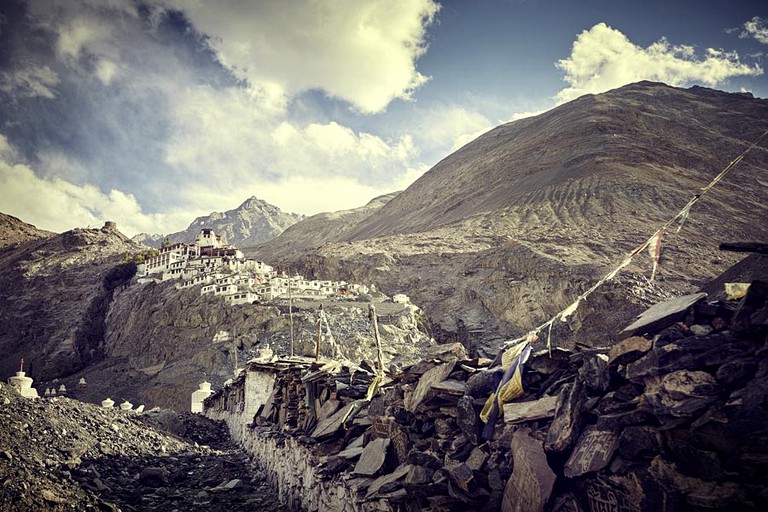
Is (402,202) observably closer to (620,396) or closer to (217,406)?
(217,406)

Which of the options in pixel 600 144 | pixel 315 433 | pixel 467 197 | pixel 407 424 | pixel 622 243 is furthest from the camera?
pixel 467 197

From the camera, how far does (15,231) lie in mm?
126938

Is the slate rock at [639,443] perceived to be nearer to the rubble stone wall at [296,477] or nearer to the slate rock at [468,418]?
the slate rock at [468,418]

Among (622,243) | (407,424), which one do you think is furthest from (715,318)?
(622,243)

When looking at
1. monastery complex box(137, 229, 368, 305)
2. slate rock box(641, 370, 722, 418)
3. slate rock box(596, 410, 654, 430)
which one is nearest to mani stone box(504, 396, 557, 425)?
slate rock box(596, 410, 654, 430)

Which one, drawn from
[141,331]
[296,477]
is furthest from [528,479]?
[141,331]

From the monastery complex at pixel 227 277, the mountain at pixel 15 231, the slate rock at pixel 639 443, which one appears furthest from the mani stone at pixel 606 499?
the mountain at pixel 15 231

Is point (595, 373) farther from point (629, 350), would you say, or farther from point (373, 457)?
point (373, 457)

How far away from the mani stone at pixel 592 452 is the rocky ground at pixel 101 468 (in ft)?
20.7

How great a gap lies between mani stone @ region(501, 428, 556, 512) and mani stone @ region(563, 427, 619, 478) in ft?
0.63

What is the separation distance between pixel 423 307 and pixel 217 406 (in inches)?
1395

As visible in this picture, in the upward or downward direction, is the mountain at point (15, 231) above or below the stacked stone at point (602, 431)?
above

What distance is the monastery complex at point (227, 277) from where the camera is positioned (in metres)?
57.2

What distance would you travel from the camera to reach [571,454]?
384cm
